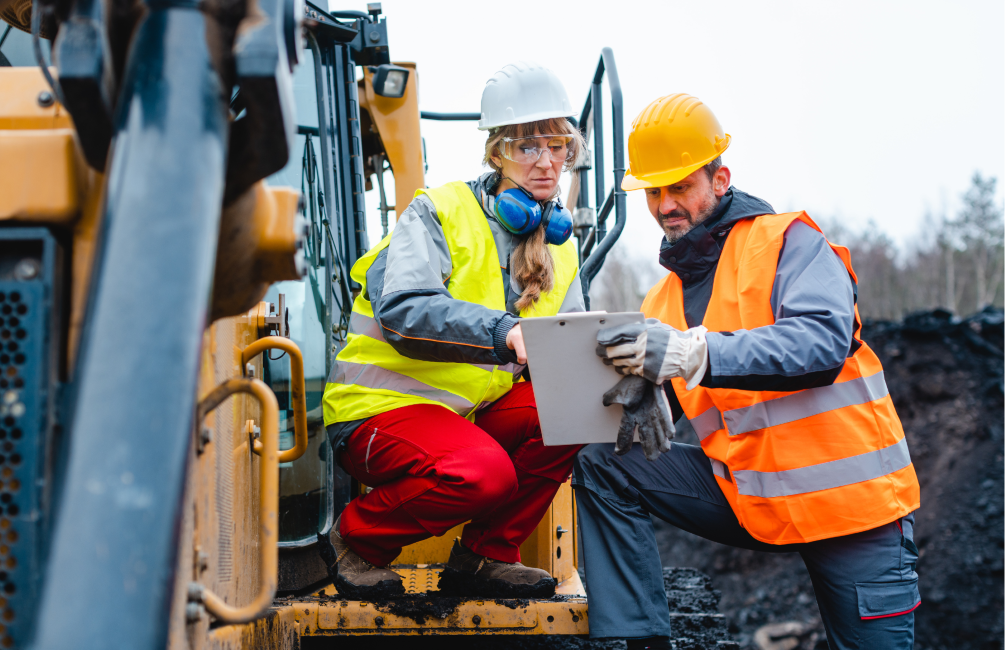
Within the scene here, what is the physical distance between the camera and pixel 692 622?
3.28 metres

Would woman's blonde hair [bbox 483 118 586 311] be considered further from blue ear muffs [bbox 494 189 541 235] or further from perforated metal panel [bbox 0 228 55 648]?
perforated metal panel [bbox 0 228 55 648]

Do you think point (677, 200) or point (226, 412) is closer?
point (226, 412)

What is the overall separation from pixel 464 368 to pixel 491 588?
73cm

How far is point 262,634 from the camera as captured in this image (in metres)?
2.01

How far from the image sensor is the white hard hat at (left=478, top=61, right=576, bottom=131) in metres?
2.87

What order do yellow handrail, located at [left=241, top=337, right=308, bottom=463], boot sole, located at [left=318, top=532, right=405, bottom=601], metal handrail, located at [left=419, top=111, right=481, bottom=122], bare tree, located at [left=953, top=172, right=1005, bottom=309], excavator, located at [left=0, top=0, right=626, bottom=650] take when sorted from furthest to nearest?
1. bare tree, located at [left=953, top=172, right=1005, bottom=309]
2. metal handrail, located at [left=419, top=111, right=481, bottom=122]
3. boot sole, located at [left=318, top=532, right=405, bottom=601]
4. yellow handrail, located at [left=241, top=337, right=308, bottom=463]
5. excavator, located at [left=0, top=0, right=626, bottom=650]

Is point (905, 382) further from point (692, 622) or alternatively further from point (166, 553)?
point (166, 553)

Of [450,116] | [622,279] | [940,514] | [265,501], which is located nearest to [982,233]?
[622,279]

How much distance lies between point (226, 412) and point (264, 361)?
0.76 m

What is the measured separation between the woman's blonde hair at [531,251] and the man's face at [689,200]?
43 centimetres

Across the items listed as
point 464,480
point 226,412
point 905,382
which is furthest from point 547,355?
point 905,382

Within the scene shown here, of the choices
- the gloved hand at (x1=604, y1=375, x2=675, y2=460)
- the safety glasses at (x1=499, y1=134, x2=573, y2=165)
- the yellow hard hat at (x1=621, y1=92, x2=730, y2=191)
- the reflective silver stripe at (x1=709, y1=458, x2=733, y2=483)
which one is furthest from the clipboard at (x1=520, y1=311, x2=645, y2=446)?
the yellow hard hat at (x1=621, y1=92, x2=730, y2=191)

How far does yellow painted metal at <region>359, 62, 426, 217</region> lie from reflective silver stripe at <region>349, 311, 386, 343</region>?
156 cm

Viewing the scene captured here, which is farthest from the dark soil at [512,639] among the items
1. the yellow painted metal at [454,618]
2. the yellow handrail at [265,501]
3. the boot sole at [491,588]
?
the yellow handrail at [265,501]
